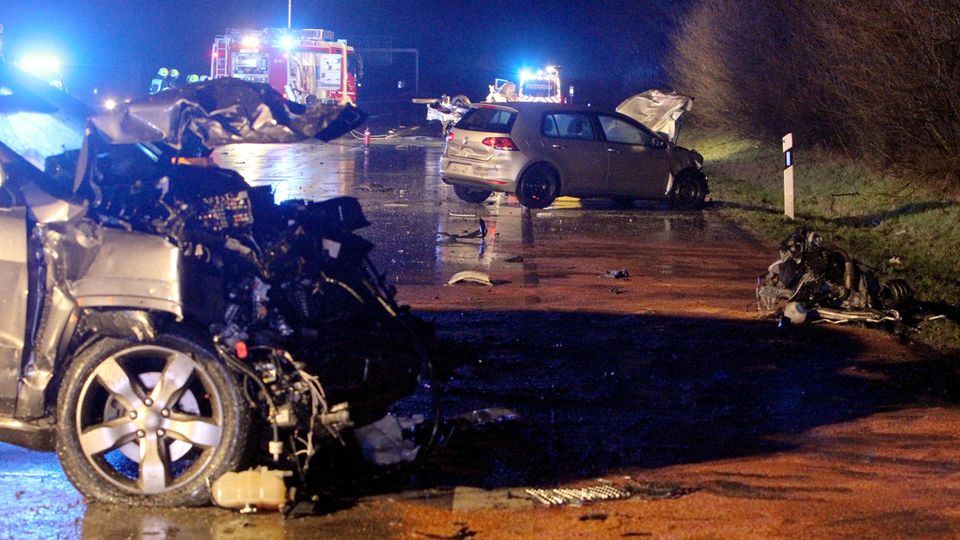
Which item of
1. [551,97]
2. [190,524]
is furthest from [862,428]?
[551,97]

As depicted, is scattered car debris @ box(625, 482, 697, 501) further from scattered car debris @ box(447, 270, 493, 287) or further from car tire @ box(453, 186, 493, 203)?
car tire @ box(453, 186, 493, 203)

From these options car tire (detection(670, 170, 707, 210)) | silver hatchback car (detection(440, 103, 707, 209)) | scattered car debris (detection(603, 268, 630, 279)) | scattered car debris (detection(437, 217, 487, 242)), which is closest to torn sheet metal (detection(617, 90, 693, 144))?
car tire (detection(670, 170, 707, 210))

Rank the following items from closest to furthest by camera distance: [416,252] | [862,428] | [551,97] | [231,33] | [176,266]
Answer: [176,266] < [862,428] < [416,252] < [231,33] < [551,97]

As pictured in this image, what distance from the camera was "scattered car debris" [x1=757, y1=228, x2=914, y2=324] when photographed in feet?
33.6

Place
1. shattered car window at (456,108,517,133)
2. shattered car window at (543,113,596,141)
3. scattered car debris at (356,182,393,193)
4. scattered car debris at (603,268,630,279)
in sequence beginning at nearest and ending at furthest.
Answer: scattered car debris at (603,268,630,279), shattered car window at (456,108,517,133), shattered car window at (543,113,596,141), scattered car debris at (356,182,393,193)

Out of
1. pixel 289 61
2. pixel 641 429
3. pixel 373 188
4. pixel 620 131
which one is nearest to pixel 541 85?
pixel 289 61

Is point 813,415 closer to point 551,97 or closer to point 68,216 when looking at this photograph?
point 68,216

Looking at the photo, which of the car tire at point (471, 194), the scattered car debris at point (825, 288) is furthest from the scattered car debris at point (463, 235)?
the scattered car debris at point (825, 288)

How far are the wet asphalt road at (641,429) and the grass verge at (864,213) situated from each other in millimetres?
1641

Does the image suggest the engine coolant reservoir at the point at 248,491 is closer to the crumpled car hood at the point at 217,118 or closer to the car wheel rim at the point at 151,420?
the car wheel rim at the point at 151,420

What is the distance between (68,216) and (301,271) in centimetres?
108

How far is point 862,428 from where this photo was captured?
7.23m

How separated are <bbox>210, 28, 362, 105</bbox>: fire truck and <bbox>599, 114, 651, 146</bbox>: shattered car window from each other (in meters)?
18.0

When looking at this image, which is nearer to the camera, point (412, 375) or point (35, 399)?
point (35, 399)
